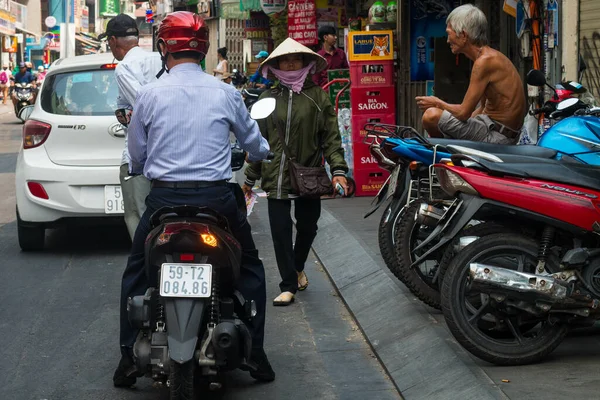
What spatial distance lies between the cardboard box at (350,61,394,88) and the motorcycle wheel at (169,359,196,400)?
840cm

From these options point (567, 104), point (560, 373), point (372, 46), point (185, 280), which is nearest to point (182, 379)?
point (185, 280)

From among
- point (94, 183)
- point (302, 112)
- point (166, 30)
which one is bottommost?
point (94, 183)

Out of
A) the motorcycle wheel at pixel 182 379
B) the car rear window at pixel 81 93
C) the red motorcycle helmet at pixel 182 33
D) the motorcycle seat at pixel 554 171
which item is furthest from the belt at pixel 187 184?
the car rear window at pixel 81 93

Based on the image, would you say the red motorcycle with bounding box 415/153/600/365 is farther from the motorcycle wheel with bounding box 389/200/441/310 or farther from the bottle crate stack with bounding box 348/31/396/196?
the bottle crate stack with bounding box 348/31/396/196

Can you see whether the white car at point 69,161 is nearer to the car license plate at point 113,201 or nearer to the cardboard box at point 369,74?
the car license plate at point 113,201

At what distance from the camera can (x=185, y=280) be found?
4676mm

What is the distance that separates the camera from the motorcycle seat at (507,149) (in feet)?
19.1

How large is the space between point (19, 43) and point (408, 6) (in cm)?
6219

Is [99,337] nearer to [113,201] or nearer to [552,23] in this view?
[113,201]

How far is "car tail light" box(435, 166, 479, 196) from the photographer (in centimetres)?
548

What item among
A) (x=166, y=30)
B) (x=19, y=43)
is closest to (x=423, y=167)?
(x=166, y=30)

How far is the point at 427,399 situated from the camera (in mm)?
5137

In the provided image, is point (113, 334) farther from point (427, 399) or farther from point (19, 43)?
point (19, 43)

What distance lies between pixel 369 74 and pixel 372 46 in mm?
356
